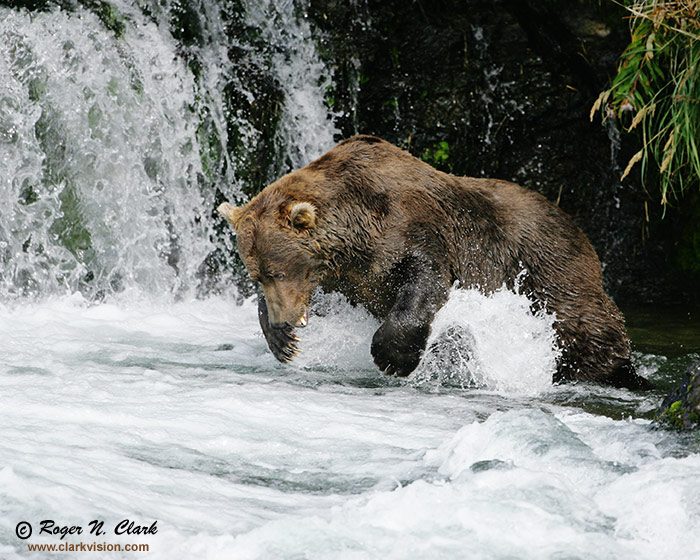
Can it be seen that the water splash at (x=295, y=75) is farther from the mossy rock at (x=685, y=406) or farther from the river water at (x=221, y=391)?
the mossy rock at (x=685, y=406)

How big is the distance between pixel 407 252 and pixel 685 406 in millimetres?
2058

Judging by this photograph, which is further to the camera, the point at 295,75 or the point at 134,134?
the point at 295,75

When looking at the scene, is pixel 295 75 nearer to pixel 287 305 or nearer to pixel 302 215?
pixel 302 215

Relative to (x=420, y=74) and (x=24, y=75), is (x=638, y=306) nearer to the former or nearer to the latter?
(x=420, y=74)

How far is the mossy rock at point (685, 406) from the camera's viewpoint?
4047 millimetres

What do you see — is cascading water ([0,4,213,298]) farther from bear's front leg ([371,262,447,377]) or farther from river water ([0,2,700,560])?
bear's front leg ([371,262,447,377])

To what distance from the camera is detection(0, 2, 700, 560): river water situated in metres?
3.18

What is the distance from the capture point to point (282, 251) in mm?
5414

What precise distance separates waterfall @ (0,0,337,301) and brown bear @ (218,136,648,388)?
2.69 m

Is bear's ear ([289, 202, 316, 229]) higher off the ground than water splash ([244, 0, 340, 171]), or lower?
lower

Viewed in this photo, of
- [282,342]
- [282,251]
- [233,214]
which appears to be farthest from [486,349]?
[233,214]

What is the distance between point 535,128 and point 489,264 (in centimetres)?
374

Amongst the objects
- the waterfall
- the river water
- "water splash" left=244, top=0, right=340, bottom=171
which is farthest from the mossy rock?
"water splash" left=244, top=0, right=340, bottom=171

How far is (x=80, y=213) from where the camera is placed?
8.27 metres
